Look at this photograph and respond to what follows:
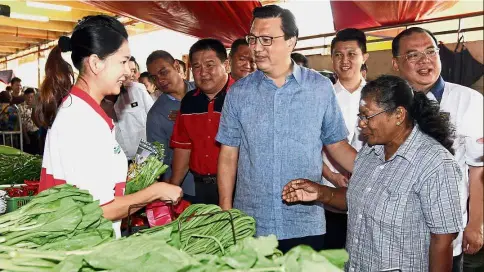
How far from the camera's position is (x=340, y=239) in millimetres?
3455

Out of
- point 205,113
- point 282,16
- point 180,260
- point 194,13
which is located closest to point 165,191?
point 180,260

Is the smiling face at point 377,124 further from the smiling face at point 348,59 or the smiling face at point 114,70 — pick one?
the smiling face at point 348,59

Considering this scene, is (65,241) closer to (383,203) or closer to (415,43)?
(383,203)

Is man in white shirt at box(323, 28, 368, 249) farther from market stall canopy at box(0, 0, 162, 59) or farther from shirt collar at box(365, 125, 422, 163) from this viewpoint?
market stall canopy at box(0, 0, 162, 59)

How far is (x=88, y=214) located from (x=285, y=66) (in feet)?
4.34

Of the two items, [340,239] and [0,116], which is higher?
[0,116]

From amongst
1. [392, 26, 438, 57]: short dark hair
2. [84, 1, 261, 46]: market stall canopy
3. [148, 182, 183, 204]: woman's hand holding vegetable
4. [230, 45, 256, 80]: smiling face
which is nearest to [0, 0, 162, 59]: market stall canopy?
[84, 1, 261, 46]: market stall canopy

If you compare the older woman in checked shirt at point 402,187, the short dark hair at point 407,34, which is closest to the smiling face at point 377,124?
the older woman in checked shirt at point 402,187

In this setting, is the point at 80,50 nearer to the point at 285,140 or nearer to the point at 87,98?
the point at 87,98

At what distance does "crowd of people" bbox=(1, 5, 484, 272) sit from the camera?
5.52 ft

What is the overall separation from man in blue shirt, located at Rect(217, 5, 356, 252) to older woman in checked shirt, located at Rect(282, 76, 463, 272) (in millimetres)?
330

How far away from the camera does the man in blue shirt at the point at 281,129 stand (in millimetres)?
2258

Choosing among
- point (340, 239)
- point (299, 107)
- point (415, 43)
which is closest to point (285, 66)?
point (299, 107)

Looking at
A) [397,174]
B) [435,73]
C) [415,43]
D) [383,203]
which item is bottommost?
[383,203]
